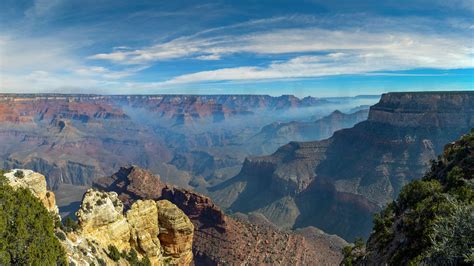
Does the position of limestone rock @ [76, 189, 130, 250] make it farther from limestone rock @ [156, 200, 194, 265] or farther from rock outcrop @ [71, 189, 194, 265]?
limestone rock @ [156, 200, 194, 265]

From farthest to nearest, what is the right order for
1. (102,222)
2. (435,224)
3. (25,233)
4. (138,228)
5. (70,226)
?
(138,228) → (102,222) → (70,226) → (25,233) → (435,224)

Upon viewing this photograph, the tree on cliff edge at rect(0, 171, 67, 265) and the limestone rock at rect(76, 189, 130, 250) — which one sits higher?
the tree on cliff edge at rect(0, 171, 67, 265)

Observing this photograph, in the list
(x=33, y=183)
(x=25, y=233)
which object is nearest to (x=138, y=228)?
(x=33, y=183)

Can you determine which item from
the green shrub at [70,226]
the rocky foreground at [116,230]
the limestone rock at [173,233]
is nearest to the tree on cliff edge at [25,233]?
the rocky foreground at [116,230]

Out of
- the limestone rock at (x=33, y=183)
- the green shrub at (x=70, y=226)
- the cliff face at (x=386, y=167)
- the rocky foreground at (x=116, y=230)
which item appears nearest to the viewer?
the rocky foreground at (x=116, y=230)

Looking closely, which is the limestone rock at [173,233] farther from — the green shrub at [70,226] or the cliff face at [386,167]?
the cliff face at [386,167]

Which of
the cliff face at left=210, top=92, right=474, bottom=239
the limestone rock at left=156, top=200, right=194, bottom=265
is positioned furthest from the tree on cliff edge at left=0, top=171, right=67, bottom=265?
the cliff face at left=210, top=92, right=474, bottom=239

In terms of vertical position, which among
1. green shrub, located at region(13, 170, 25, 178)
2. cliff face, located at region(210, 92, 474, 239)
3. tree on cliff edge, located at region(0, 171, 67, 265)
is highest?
green shrub, located at region(13, 170, 25, 178)

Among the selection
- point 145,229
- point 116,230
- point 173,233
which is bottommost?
point 173,233

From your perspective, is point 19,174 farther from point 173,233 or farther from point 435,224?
point 435,224
